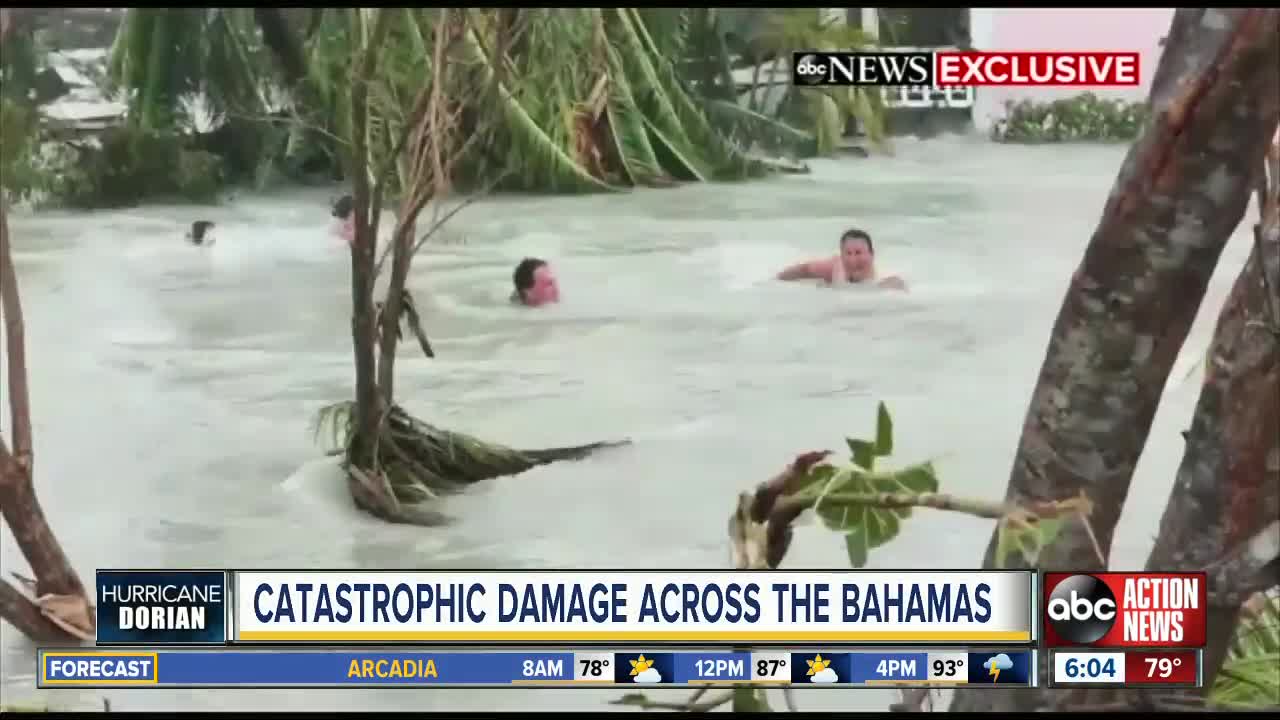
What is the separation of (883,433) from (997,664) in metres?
0.21

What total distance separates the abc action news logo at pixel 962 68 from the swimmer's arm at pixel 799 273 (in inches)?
6.3

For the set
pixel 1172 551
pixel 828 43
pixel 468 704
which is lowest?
pixel 468 704

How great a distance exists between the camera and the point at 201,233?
3.84ft

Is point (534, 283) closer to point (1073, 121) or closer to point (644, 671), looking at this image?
point (644, 671)

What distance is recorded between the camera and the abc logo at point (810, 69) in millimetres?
1136

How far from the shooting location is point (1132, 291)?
107cm

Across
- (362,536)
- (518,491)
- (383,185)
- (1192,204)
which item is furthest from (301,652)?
(1192,204)

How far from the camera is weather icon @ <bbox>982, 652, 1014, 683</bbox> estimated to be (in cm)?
111

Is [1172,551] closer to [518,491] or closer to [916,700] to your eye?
[916,700]

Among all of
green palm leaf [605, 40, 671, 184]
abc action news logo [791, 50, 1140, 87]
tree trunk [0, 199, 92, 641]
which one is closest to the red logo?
abc action news logo [791, 50, 1140, 87]

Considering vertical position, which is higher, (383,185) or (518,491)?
(383,185)

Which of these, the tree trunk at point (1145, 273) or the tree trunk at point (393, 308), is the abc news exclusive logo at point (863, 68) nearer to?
the tree trunk at point (1145, 273)

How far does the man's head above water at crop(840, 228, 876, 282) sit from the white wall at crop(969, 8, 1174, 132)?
0.18 metres

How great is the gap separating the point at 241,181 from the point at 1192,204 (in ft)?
2.55
